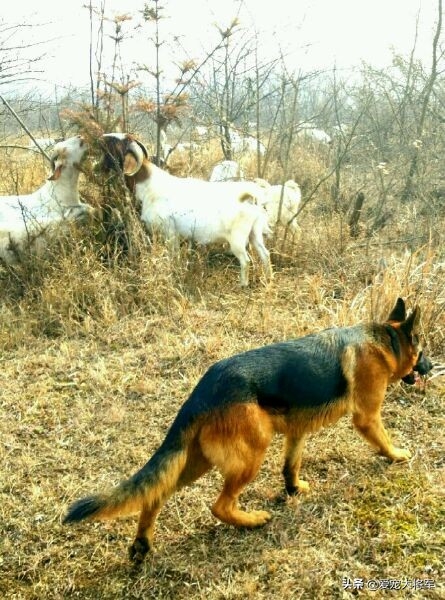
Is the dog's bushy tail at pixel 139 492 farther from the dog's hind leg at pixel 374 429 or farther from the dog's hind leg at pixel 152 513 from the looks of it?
the dog's hind leg at pixel 374 429

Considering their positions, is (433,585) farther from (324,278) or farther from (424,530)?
(324,278)

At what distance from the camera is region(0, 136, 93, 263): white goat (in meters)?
6.20

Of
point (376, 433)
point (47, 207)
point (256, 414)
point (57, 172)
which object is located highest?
point (57, 172)

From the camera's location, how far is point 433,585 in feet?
8.81

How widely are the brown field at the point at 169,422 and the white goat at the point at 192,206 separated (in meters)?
0.27

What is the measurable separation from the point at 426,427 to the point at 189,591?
6.30 feet

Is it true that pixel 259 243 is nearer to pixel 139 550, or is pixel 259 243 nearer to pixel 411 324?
pixel 411 324

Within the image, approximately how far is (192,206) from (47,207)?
1.61m

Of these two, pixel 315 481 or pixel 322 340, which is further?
pixel 315 481

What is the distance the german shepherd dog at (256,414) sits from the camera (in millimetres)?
2668

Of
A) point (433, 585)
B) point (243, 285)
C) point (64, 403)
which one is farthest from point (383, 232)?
point (433, 585)

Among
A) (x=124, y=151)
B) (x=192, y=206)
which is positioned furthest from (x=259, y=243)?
(x=124, y=151)

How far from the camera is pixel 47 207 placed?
21.6 ft

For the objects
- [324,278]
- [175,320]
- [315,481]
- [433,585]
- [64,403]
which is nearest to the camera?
[433,585]
